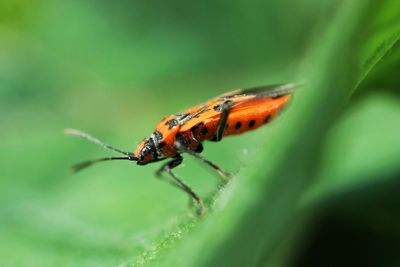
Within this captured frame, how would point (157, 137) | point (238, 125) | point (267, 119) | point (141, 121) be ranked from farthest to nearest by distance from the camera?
point (141, 121)
point (157, 137)
point (238, 125)
point (267, 119)

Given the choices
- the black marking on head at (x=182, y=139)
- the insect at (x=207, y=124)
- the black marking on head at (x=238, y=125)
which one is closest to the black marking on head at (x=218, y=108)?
the insect at (x=207, y=124)

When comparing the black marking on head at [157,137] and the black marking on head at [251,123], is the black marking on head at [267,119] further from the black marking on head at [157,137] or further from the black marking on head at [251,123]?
the black marking on head at [157,137]

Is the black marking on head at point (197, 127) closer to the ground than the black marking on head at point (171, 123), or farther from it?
closer to the ground

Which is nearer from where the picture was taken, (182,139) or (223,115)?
(223,115)

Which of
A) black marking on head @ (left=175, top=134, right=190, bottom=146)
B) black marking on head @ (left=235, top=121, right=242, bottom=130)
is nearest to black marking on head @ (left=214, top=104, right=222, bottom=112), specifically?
black marking on head @ (left=235, top=121, right=242, bottom=130)

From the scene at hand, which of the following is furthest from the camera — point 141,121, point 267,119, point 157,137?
point 141,121

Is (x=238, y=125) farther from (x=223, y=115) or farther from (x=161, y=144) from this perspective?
(x=161, y=144)

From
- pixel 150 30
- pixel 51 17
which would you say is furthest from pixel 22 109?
pixel 150 30

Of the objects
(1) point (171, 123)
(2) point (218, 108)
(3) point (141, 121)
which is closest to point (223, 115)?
(2) point (218, 108)
